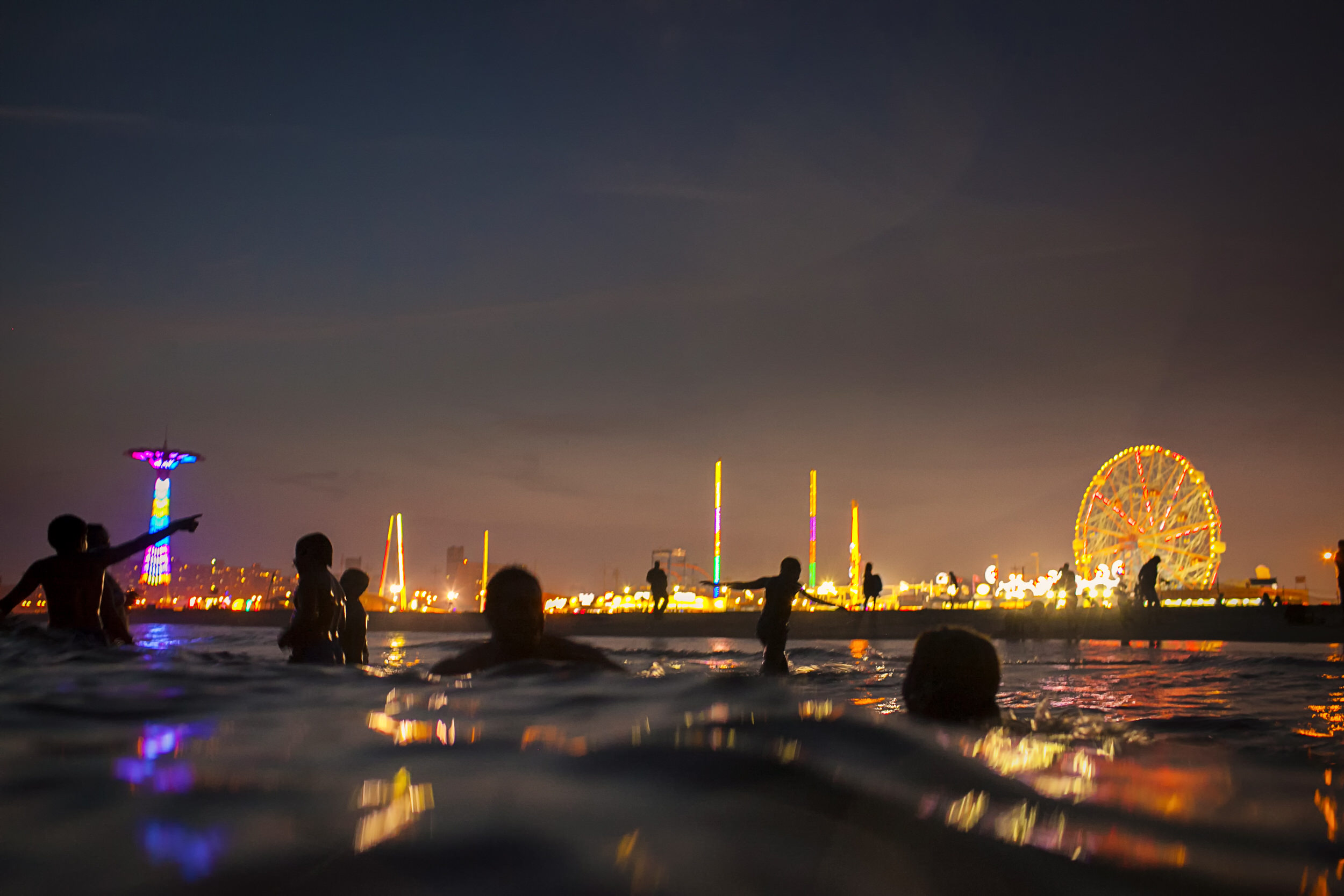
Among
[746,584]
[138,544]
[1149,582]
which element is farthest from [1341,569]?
[138,544]

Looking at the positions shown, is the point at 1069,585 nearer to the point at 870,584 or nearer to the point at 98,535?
the point at 870,584

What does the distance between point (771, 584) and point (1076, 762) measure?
8.13 metres

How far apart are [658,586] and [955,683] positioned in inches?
879

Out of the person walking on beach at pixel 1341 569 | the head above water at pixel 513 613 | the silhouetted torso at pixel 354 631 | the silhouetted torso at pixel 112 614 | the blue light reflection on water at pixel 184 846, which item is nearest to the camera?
the blue light reflection on water at pixel 184 846

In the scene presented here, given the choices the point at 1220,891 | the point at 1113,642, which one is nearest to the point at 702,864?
the point at 1220,891

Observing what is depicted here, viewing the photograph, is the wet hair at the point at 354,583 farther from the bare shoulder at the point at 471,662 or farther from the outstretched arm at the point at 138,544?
the bare shoulder at the point at 471,662

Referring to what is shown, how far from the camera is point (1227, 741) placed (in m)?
4.91

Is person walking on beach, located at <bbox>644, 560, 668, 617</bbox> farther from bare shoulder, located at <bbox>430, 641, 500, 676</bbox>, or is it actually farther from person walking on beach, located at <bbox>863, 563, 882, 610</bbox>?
bare shoulder, located at <bbox>430, 641, 500, 676</bbox>

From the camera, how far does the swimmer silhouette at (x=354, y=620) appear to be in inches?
283

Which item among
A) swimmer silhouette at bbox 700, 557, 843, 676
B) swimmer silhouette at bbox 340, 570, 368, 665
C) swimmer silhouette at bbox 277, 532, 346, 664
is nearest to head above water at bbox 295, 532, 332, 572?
swimmer silhouette at bbox 277, 532, 346, 664

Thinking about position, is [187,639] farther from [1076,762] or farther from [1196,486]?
[1196,486]

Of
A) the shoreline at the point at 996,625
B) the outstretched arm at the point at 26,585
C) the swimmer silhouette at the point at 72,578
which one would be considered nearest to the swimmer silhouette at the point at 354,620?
the swimmer silhouette at the point at 72,578

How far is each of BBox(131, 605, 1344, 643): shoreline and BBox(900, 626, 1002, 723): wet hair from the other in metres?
14.3

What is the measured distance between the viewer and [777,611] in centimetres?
1020
